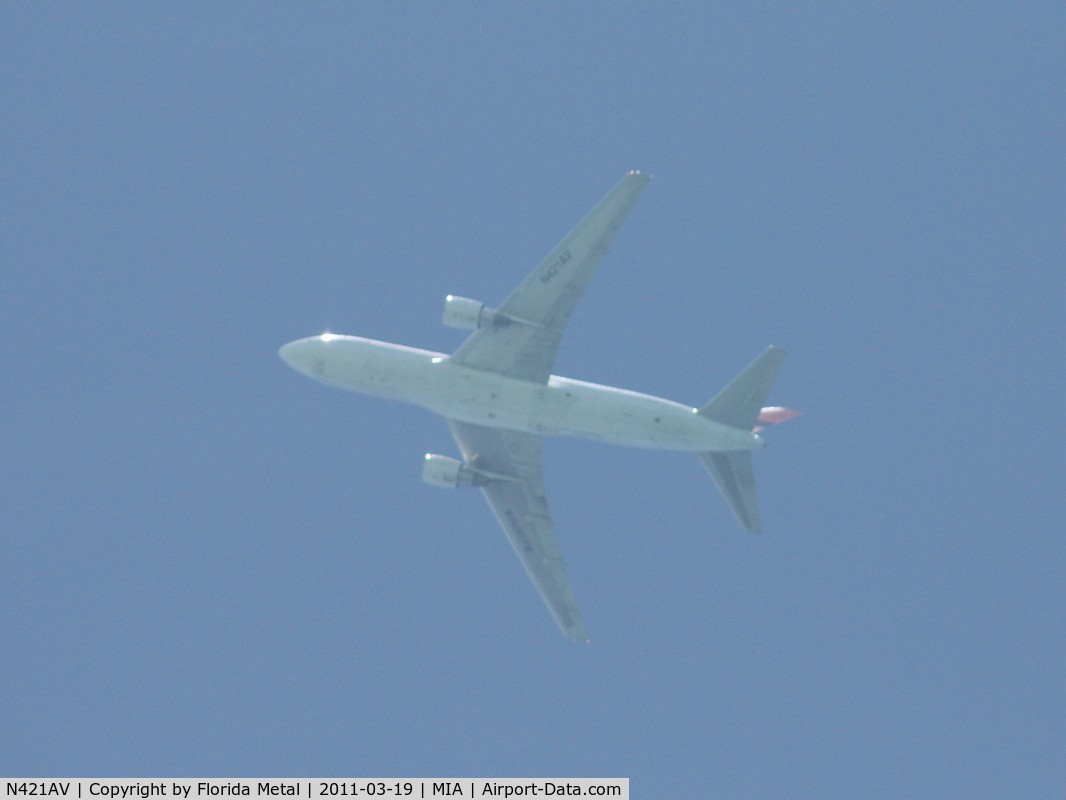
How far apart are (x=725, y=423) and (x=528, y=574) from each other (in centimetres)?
1478

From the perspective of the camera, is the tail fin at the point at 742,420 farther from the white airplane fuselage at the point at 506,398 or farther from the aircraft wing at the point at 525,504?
the aircraft wing at the point at 525,504

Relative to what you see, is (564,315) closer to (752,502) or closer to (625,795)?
(752,502)

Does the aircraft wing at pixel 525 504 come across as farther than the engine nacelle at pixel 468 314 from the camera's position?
Yes

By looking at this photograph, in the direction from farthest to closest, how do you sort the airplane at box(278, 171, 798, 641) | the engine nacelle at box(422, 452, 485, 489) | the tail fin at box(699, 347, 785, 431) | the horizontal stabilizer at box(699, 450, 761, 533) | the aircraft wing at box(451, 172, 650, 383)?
the engine nacelle at box(422, 452, 485, 489)
the horizontal stabilizer at box(699, 450, 761, 533)
the tail fin at box(699, 347, 785, 431)
the airplane at box(278, 171, 798, 641)
the aircraft wing at box(451, 172, 650, 383)

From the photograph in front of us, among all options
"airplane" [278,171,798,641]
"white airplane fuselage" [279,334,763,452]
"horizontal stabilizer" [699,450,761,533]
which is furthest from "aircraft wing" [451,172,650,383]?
"horizontal stabilizer" [699,450,761,533]

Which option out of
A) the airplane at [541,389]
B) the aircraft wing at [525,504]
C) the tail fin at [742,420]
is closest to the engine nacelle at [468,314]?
the airplane at [541,389]

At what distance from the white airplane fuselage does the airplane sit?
0.18 ft

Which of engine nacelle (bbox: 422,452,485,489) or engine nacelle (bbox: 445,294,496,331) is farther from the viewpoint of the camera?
engine nacelle (bbox: 422,452,485,489)

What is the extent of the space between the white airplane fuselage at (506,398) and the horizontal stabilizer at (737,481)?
1.38 m

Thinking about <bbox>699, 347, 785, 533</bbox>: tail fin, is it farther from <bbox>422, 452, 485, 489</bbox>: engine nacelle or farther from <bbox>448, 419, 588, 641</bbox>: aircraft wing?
<bbox>422, 452, 485, 489</bbox>: engine nacelle

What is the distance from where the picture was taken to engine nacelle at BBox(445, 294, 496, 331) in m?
77.2

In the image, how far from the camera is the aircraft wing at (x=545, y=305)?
7500cm

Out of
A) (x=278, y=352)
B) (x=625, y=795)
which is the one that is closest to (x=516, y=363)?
(x=278, y=352)

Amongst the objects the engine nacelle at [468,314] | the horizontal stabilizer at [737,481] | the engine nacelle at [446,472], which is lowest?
the horizontal stabilizer at [737,481]
